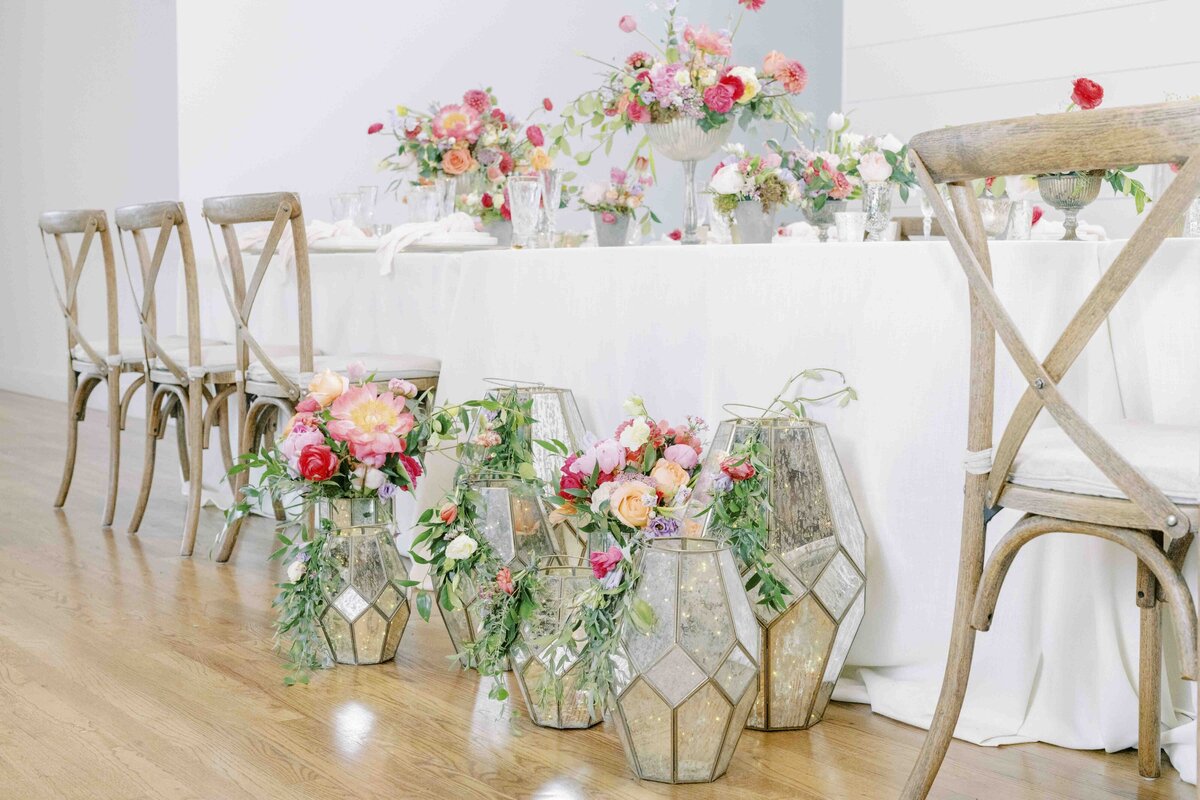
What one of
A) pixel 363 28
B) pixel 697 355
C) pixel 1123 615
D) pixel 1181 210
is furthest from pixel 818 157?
pixel 363 28

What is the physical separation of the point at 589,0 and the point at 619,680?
5.17 m

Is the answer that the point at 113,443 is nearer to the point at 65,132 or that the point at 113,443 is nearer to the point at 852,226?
the point at 852,226

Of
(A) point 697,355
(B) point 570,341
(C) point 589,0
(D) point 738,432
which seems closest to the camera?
(D) point 738,432

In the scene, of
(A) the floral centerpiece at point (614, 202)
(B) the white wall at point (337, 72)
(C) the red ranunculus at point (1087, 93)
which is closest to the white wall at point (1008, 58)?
(B) the white wall at point (337, 72)

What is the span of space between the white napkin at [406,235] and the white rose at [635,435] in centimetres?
124

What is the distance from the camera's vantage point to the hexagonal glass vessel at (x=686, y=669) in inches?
66.6

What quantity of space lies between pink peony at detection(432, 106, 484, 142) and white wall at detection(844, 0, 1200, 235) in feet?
6.30

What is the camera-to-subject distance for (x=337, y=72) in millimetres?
5480

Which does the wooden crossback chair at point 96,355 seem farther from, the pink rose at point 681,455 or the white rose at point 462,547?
the pink rose at point 681,455

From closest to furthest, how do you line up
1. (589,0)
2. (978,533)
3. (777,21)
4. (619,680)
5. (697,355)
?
(978,533) < (619,680) < (697,355) < (589,0) < (777,21)

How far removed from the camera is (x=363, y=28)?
5.54 meters

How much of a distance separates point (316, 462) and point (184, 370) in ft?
3.92

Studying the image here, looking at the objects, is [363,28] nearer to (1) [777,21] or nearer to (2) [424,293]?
(1) [777,21]

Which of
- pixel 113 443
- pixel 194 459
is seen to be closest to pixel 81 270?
pixel 113 443
